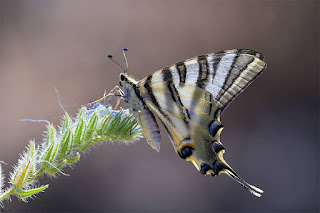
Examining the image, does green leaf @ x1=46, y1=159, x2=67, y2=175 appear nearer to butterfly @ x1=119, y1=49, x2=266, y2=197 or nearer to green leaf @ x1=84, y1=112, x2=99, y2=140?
green leaf @ x1=84, y1=112, x2=99, y2=140

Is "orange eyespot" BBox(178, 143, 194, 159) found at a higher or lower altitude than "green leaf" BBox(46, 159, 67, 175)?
lower

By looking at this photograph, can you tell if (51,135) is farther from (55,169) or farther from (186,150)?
(186,150)

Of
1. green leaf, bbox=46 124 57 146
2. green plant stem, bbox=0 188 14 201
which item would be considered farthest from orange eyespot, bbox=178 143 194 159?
green plant stem, bbox=0 188 14 201

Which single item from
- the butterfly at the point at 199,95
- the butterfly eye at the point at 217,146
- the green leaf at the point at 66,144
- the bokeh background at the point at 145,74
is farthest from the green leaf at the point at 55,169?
the bokeh background at the point at 145,74

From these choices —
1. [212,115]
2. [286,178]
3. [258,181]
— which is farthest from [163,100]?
[286,178]

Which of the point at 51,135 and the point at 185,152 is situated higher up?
the point at 51,135

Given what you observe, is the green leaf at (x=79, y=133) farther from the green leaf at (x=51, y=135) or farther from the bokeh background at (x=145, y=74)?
the bokeh background at (x=145, y=74)

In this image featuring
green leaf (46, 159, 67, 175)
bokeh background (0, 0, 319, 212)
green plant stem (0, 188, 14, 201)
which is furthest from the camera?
bokeh background (0, 0, 319, 212)

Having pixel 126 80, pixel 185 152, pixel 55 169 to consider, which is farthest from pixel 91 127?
pixel 185 152
